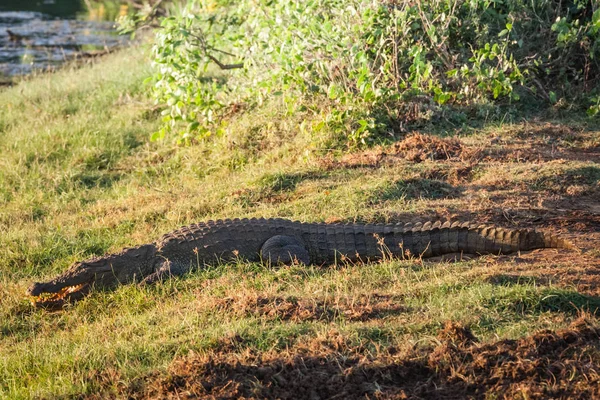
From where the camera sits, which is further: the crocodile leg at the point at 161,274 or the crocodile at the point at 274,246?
the crocodile leg at the point at 161,274

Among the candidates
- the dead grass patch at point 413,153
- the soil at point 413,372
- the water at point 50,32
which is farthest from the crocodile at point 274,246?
the water at point 50,32

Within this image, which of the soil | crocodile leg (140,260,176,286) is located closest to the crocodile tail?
the soil

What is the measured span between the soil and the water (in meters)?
11.6

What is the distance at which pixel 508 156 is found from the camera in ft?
23.1

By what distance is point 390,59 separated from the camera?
26.6ft

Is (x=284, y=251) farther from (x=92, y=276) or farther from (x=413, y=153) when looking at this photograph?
(x=413, y=153)

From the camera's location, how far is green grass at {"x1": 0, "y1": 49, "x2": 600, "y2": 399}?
3.79 meters

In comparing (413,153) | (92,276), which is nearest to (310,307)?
(92,276)

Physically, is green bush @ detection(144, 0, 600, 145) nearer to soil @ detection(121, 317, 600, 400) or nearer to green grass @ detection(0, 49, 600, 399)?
green grass @ detection(0, 49, 600, 399)

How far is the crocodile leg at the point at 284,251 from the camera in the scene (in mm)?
5320

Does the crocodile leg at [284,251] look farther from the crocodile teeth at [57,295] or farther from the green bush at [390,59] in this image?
the green bush at [390,59]

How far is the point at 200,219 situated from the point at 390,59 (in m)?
3.01

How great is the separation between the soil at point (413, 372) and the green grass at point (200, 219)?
0.16 meters

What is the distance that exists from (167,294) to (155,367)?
1467 mm
